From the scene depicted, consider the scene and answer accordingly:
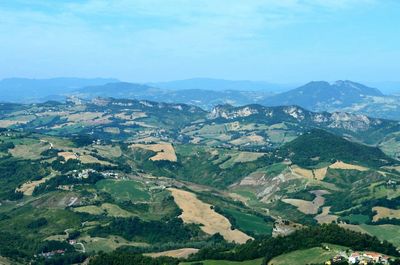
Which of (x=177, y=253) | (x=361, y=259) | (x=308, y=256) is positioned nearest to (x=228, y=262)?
(x=308, y=256)

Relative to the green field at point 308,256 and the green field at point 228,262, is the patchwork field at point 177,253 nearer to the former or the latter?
the green field at point 228,262

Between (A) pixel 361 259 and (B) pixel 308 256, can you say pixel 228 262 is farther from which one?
(A) pixel 361 259

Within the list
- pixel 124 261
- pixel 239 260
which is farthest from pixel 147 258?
pixel 239 260

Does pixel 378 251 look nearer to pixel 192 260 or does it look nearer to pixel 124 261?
pixel 192 260

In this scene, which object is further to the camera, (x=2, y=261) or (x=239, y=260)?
(x=2, y=261)

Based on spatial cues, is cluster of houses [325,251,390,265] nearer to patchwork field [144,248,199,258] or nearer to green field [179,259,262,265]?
green field [179,259,262,265]

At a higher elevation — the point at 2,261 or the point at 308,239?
the point at 308,239

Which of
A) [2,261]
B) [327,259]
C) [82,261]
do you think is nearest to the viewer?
[327,259]
